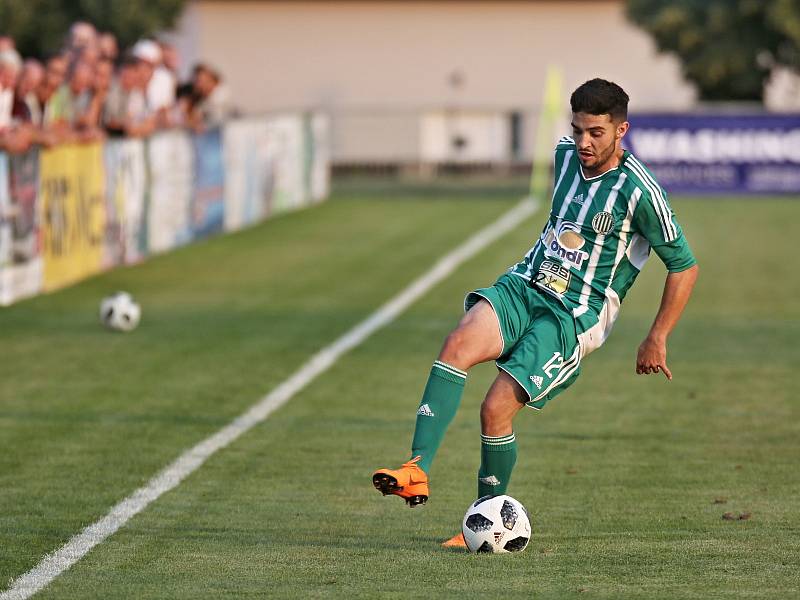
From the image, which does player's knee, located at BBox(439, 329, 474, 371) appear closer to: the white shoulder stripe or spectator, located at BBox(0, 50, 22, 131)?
the white shoulder stripe

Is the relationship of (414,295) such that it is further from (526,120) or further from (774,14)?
(526,120)

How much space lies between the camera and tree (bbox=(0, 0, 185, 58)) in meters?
37.1

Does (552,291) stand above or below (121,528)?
above

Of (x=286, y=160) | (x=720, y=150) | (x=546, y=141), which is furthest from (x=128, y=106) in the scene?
(x=546, y=141)

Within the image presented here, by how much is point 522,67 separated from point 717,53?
8.76m

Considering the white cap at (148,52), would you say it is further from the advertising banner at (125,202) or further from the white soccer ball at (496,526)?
the white soccer ball at (496,526)

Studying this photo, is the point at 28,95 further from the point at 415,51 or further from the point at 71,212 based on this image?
the point at 415,51

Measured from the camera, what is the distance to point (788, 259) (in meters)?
20.9

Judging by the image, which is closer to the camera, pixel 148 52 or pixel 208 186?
pixel 148 52

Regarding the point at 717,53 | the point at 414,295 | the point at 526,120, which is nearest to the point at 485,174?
the point at 526,120

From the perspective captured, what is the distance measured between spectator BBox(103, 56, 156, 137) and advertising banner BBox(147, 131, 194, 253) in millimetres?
297

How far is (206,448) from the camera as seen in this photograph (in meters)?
9.49

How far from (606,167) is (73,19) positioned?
3265 cm

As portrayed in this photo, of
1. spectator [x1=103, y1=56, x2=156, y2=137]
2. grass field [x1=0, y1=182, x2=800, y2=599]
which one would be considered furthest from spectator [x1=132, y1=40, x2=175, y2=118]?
grass field [x1=0, y1=182, x2=800, y2=599]
